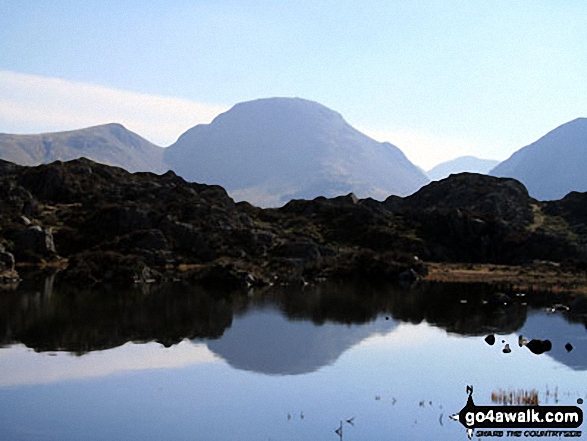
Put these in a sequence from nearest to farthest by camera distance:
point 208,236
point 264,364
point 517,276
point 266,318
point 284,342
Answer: point 264,364 → point 284,342 → point 266,318 → point 517,276 → point 208,236

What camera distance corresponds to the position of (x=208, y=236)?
483 feet

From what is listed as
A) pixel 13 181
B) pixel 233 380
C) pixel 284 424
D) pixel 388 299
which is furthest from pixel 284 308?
pixel 13 181

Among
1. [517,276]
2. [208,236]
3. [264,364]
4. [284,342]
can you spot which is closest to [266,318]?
[284,342]

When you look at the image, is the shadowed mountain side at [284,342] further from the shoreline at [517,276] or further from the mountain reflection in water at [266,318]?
the shoreline at [517,276]

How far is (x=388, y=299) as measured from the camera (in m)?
103

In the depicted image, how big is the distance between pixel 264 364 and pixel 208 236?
93167 mm

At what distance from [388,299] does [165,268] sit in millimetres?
46703

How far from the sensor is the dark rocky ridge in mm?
129000

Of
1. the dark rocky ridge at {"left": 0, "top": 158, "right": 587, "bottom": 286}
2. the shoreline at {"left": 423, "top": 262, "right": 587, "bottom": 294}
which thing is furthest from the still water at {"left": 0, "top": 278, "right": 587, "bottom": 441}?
the dark rocky ridge at {"left": 0, "top": 158, "right": 587, "bottom": 286}

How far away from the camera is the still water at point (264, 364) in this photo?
38.4 metres

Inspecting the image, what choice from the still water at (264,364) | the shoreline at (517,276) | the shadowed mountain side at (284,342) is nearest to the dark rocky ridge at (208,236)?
the shoreline at (517,276)

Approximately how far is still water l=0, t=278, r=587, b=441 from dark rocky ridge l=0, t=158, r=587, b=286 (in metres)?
30.0

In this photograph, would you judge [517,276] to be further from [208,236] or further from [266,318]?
[266,318]

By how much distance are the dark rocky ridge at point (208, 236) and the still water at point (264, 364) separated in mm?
30011
